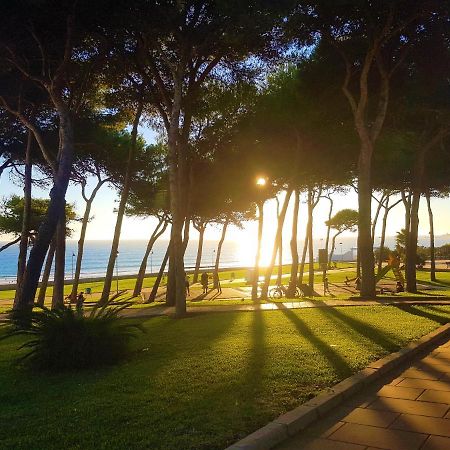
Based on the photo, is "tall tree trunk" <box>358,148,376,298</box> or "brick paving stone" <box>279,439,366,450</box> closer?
"brick paving stone" <box>279,439,366,450</box>

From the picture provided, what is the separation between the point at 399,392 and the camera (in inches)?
191

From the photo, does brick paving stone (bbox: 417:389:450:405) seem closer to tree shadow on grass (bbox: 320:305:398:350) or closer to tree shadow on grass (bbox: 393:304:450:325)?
tree shadow on grass (bbox: 320:305:398:350)

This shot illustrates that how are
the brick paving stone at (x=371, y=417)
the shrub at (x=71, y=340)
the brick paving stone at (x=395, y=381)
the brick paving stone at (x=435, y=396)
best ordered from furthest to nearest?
the shrub at (x=71, y=340), the brick paving stone at (x=395, y=381), the brick paving stone at (x=435, y=396), the brick paving stone at (x=371, y=417)

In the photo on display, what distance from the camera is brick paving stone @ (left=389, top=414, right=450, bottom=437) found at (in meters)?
3.76

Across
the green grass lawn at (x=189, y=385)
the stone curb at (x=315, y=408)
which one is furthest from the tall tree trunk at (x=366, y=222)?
the stone curb at (x=315, y=408)

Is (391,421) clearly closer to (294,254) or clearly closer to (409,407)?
(409,407)

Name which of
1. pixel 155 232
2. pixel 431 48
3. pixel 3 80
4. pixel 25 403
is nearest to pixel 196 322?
pixel 25 403

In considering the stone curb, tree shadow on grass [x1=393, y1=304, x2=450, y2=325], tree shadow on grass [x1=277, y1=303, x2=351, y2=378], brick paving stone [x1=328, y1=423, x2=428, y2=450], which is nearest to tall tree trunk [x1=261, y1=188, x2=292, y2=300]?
tree shadow on grass [x1=393, y1=304, x2=450, y2=325]

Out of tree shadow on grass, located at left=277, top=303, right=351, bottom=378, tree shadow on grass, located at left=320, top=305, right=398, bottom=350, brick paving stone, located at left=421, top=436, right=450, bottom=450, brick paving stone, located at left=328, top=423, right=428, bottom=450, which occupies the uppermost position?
tree shadow on grass, located at left=320, top=305, right=398, bottom=350

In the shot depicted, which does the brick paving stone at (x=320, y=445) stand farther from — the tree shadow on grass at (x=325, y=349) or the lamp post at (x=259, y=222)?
the lamp post at (x=259, y=222)

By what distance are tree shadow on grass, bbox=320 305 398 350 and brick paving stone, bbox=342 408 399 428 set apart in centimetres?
252

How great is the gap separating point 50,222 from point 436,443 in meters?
9.22

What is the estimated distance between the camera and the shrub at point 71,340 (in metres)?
5.75

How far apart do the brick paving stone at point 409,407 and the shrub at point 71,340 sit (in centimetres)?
318
